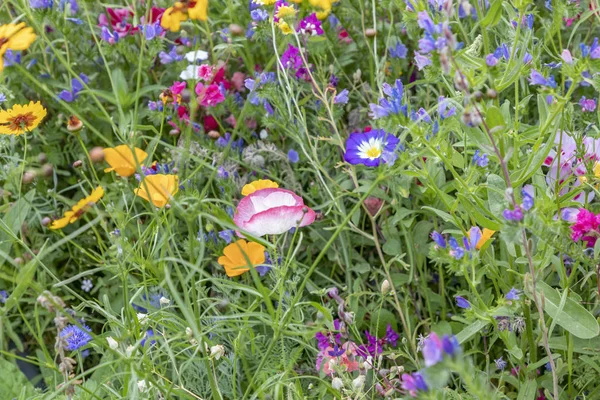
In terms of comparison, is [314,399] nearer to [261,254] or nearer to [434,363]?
[261,254]

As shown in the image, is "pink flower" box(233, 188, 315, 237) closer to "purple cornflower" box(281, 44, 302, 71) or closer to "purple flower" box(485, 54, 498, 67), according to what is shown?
"purple flower" box(485, 54, 498, 67)

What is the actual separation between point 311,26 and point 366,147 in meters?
0.40

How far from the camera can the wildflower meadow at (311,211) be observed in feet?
3.93

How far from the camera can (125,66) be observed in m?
2.26

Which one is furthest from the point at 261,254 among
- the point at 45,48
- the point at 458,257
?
the point at 45,48

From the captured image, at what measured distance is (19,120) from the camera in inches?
67.8

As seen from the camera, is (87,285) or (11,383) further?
(87,285)

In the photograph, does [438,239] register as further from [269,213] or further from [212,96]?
[212,96]

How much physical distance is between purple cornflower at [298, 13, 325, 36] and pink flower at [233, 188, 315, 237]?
540 millimetres

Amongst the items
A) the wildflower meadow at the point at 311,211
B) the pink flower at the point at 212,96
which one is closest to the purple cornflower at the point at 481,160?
the wildflower meadow at the point at 311,211

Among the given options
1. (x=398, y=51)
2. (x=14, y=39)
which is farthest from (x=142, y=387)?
(x=398, y=51)

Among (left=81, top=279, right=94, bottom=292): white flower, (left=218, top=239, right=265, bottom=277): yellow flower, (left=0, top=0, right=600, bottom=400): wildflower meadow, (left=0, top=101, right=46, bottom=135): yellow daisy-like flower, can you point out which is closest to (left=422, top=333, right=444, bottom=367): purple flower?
(left=0, top=0, right=600, bottom=400): wildflower meadow

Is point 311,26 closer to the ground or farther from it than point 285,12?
closer to the ground

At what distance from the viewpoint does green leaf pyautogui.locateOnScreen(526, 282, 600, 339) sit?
1.25 metres
